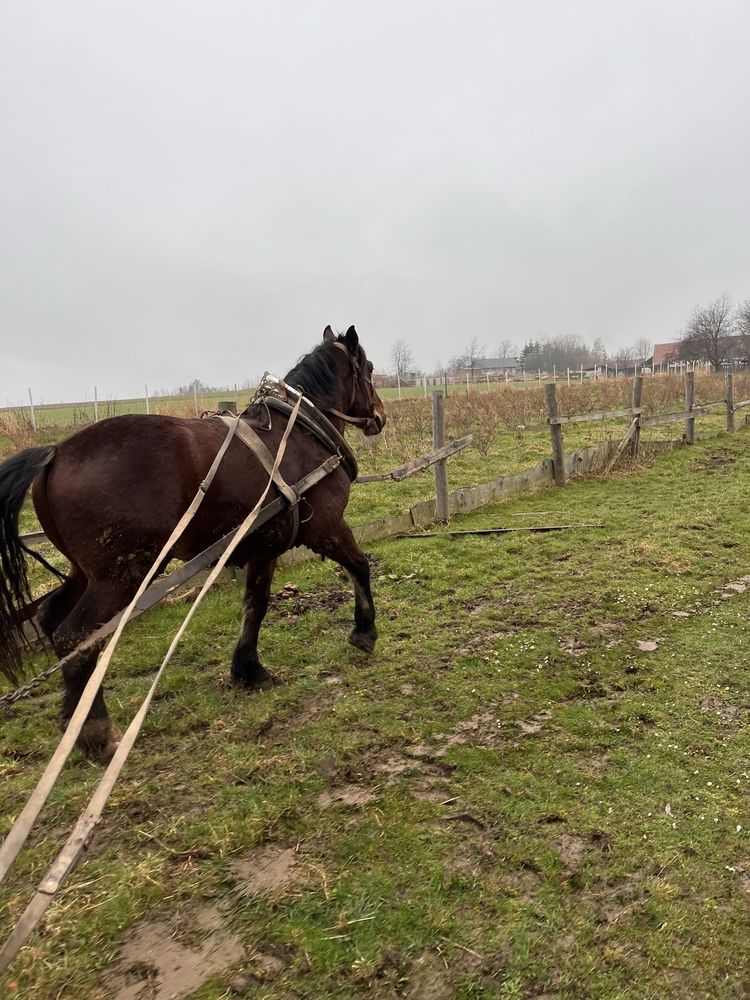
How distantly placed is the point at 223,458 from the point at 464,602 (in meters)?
2.75

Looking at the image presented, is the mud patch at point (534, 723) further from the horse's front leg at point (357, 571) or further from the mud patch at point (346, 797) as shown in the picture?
the horse's front leg at point (357, 571)

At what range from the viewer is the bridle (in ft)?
14.2

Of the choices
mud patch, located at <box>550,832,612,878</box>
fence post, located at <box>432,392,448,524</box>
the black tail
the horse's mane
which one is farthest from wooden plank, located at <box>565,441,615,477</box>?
the black tail

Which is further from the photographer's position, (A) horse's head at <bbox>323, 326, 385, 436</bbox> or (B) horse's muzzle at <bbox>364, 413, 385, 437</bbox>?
(B) horse's muzzle at <bbox>364, 413, 385, 437</bbox>

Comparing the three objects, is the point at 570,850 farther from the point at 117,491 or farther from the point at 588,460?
the point at 588,460

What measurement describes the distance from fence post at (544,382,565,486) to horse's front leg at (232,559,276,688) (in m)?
6.62

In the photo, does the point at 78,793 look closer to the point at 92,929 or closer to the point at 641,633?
the point at 92,929

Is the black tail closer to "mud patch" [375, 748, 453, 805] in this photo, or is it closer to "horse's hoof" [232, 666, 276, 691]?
"horse's hoof" [232, 666, 276, 691]

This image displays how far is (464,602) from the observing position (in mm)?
5047

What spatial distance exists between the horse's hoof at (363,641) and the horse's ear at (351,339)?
2159mm

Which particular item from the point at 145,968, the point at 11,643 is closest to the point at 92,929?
the point at 145,968

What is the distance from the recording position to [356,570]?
13.0 feet

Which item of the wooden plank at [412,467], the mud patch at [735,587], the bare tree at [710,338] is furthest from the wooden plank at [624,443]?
the bare tree at [710,338]

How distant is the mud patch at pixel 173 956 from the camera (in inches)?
69.5
